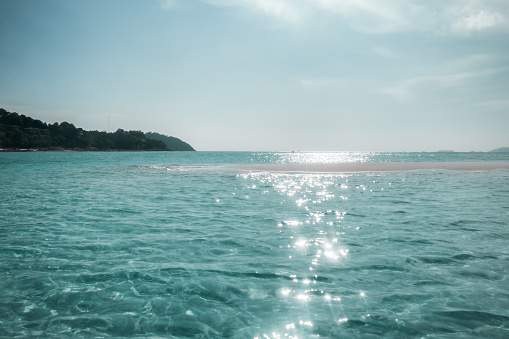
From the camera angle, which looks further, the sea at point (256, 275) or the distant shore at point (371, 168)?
the distant shore at point (371, 168)

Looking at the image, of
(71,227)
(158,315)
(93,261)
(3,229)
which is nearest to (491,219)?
(158,315)

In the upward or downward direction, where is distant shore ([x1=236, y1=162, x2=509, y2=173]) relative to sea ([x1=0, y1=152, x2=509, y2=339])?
upward

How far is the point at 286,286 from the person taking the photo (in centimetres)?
690

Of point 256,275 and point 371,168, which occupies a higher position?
point 371,168

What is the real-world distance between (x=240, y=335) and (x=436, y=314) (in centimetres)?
374

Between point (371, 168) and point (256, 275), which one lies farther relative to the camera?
point (371, 168)

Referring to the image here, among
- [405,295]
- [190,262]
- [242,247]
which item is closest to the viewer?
[405,295]

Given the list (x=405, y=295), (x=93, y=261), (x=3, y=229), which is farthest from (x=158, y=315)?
(x=3, y=229)

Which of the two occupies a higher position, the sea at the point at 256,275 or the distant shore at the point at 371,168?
the distant shore at the point at 371,168

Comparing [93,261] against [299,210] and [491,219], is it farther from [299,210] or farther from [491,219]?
[491,219]

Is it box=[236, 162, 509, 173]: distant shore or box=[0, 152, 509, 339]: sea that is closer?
box=[0, 152, 509, 339]: sea

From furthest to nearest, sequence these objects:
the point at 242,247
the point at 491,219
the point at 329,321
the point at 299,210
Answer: the point at 299,210, the point at 491,219, the point at 242,247, the point at 329,321

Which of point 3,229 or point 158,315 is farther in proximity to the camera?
point 3,229

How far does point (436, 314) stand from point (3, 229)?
1543cm
